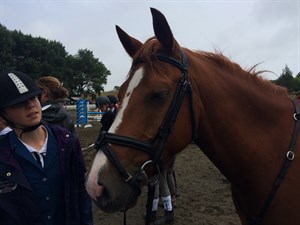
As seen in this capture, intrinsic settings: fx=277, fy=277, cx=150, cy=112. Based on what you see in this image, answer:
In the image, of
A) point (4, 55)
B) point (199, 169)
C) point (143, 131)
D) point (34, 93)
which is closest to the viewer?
point (143, 131)

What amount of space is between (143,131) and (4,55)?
46.9m

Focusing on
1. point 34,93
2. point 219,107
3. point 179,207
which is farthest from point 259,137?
point 179,207

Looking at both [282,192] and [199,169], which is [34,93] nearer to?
[282,192]

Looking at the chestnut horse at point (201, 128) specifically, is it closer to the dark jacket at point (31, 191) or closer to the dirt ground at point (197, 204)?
the dark jacket at point (31, 191)

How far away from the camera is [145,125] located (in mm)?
1979

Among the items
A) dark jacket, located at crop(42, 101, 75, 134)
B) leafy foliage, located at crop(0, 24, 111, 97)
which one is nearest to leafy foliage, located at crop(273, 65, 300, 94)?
dark jacket, located at crop(42, 101, 75, 134)

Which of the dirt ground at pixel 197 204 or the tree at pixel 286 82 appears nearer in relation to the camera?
the tree at pixel 286 82

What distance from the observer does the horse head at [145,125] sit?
6.08 ft

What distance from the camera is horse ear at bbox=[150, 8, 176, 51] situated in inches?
Answer: 80.7

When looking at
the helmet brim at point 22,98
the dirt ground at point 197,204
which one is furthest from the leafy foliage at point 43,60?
the helmet brim at point 22,98

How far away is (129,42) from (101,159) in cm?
114

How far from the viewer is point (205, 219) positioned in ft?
17.0

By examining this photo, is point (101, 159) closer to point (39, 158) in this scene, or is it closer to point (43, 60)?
point (39, 158)

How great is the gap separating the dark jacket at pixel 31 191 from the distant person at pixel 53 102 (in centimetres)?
162
